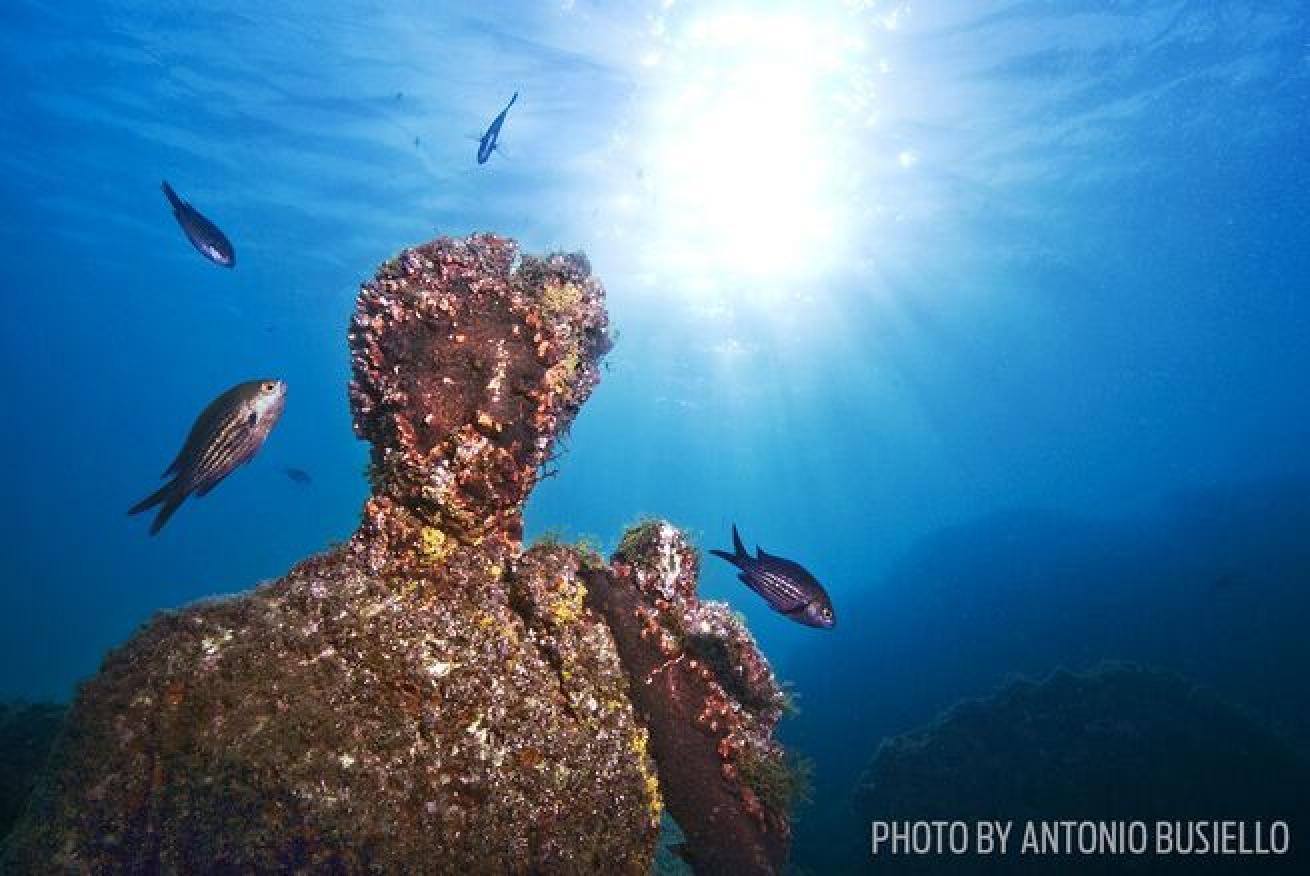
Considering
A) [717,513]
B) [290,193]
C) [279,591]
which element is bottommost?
[279,591]

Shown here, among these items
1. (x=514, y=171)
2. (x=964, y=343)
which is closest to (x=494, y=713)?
(x=514, y=171)

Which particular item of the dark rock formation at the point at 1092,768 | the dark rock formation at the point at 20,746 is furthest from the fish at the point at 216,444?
the dark rock formation at the point at 1092,768

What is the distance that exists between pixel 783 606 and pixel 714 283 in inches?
1246

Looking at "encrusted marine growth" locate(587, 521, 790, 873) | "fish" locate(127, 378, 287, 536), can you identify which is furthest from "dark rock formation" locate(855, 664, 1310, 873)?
"fish" locate(127, 378, 287, 536)

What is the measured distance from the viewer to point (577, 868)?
8.14ft

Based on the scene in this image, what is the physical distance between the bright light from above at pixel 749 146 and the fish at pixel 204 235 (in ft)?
52.2

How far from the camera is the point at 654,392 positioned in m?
62.1

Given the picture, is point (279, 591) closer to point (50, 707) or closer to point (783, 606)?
point (783, 606)

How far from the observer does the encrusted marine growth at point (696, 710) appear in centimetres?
311

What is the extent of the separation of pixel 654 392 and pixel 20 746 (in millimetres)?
55651

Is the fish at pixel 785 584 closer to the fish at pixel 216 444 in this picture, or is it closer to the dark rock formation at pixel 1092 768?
the fish at pixel 216 444

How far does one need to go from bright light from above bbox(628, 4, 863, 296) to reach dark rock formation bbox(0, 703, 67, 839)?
63.0 feet

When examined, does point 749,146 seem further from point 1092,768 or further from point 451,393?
point 451,393

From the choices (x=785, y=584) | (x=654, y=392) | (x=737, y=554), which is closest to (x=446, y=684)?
(x=737, y=554)
